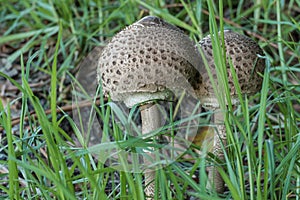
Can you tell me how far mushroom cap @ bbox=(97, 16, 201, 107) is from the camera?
5.40 ft

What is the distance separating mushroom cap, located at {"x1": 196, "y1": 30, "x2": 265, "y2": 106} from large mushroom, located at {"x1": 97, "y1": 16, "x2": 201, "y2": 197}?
0.14 ft

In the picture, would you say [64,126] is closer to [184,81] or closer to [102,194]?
[184,81]

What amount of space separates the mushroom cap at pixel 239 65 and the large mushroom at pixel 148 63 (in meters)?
0.04

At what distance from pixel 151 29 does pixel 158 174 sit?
501 mm

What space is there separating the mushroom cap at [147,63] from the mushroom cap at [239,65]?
0.15 feet

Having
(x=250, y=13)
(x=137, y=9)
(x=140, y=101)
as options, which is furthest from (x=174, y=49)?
(x=250, y=13)

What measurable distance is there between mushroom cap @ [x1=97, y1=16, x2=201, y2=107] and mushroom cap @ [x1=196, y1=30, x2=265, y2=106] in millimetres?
46

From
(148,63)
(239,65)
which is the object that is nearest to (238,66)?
(239,65)

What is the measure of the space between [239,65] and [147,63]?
0.32 meters

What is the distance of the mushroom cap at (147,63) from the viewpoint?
1.64 meters

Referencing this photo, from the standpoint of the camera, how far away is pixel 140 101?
1742mm

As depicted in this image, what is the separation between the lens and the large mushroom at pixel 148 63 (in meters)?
1.64

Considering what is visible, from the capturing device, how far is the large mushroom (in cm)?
164

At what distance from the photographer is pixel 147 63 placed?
163 centimetres
